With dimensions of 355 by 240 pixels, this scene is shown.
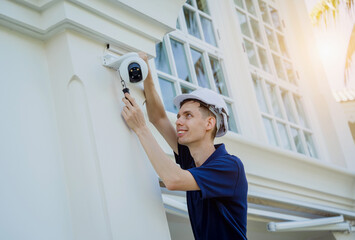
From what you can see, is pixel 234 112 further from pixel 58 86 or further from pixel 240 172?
pixel 58 86

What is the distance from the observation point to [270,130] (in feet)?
17.5

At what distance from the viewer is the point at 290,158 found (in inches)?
184

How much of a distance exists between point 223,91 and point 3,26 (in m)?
3.09

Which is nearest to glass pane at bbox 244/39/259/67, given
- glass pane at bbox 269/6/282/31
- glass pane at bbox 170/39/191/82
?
glass pane at bbox 269/6/282/31

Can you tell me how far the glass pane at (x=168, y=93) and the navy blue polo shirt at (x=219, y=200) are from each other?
1.58m

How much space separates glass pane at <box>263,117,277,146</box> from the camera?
5.28 metres

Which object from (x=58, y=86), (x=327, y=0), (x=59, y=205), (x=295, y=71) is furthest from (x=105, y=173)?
(x=327, y=0)

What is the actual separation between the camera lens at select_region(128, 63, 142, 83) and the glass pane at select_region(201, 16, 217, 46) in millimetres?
2847

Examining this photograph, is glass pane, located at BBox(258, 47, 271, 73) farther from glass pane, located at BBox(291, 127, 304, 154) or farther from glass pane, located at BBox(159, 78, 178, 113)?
glass pane, located at BBox(159, 78, 178, 113)

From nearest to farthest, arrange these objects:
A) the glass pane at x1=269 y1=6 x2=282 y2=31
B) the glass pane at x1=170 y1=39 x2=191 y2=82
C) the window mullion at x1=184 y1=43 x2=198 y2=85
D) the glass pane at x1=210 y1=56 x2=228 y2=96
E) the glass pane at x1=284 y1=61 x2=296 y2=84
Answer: the glass pane at x1=170 y1=39 x2=191 y2=82 < the window mullion at x1=184 y1=43 x2=198 y2=85 < the glass pane at x1=210 y1=56 x2=228 y2=96 < the glass pane at x1=284 y1=61 x2=296 y2=84 < the glass pane at x1=269 y1=6 x2=282 y2=31

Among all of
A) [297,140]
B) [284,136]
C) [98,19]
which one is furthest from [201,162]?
[297,140]

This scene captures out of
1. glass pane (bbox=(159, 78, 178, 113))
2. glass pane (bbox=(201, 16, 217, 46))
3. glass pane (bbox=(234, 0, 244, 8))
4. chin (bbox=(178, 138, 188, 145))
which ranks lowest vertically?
chin (bbox=(178, 138, 188, 145))

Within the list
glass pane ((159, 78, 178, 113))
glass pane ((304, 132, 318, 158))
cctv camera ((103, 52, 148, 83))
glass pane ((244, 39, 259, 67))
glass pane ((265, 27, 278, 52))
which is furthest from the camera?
glass pane ((265, 27, 278, 52))

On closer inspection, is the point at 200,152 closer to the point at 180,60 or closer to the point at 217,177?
the point at 217,177
